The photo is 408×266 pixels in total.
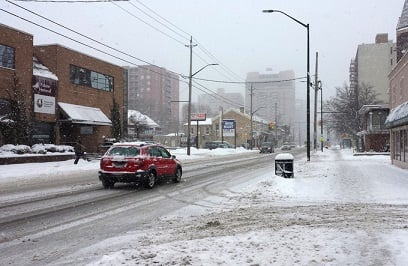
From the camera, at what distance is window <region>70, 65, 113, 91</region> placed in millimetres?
39250

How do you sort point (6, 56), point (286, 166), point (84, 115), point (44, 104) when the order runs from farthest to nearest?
point (84, 115)
point (44, 104)
point (6, 56)
point (286, 166)

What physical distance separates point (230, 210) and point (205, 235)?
123 inches

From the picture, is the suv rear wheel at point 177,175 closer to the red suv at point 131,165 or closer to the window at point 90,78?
the red suv at point 131,165

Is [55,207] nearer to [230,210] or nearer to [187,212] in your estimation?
[187,212]

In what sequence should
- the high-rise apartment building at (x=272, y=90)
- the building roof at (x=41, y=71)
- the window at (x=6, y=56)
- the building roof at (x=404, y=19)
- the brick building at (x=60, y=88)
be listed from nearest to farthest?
the window at (x=6, y=56)
the brick building at (x=60, y=88)
the building roof at (x=404, y=19)
the building roof at (x=41, y=71)
the high-rise apartment building at (x=272, y=90)

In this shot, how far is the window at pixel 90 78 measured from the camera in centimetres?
3925

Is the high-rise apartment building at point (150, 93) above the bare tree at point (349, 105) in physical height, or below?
above

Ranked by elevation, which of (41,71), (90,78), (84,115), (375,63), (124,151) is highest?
(375,63)

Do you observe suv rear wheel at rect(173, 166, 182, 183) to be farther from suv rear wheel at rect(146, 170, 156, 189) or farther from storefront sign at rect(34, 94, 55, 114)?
storefront sign at rect(34, 94, 55, 114)

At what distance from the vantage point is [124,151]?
16.2 m

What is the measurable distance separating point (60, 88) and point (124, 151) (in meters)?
22.7

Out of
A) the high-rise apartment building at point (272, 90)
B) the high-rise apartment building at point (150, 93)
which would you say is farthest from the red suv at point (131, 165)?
the high-rise apartment building at point (150, 93)

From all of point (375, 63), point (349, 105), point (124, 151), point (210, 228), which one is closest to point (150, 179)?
point (124, 151)

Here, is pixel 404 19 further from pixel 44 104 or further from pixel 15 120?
pixel 15 120
